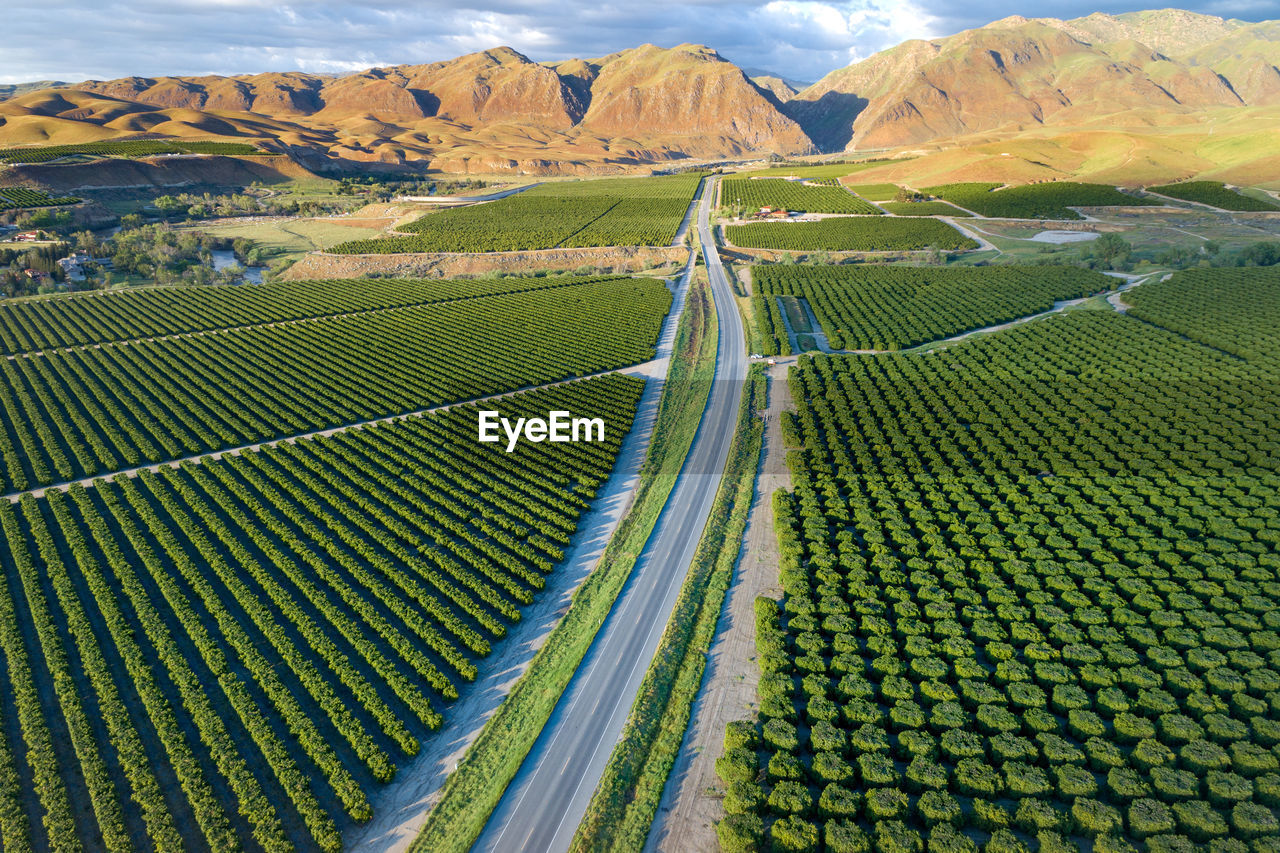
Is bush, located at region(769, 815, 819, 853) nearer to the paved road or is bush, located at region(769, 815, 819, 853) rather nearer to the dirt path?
the dirt path

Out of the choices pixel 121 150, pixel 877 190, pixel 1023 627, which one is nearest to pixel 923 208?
pixel 877 190

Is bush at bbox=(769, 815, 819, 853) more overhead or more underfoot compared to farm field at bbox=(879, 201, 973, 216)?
more underfoot

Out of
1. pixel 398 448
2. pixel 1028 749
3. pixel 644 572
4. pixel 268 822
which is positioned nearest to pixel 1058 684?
pixel 1028 749

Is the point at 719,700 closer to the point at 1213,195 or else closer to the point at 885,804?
the point at 885,804

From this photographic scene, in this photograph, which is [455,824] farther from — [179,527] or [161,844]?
[179,527]

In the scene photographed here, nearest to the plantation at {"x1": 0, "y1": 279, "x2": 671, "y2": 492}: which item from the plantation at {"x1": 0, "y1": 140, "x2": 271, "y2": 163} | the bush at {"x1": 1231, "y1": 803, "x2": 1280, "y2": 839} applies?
the bush at {"x1": 1231, "y1": 803, "x2": 1280, "y2": 839}

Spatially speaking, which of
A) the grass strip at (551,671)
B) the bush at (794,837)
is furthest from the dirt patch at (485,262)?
the bush at (794,837)
